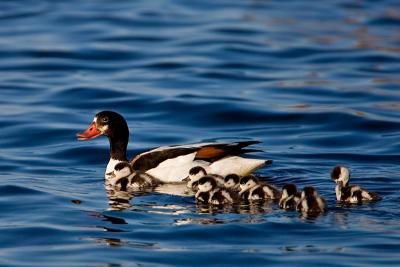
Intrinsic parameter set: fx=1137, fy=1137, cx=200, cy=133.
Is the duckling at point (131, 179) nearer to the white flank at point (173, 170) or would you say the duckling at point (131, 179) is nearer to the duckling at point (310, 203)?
the white flank at point (173, 170)

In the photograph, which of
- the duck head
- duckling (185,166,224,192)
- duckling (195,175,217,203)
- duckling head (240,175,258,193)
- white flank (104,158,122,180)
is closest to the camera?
duckling (195,175,217,203)

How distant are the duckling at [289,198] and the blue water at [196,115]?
0.14 meters

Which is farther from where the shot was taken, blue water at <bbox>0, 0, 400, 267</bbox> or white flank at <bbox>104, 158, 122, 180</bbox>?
white flank at <bbox>104, 158, 122, 180</bbox>

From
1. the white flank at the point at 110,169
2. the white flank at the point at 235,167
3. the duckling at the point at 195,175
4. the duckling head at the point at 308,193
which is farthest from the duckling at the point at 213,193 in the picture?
the white flank at the point at 110,169

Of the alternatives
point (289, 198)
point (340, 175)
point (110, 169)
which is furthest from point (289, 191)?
point (110, 169)

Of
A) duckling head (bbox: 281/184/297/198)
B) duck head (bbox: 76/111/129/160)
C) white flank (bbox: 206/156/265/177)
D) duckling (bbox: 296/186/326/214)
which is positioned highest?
duck head (bbox: 76/111/129/160)

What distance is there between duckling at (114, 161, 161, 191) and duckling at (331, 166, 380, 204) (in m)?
2.28

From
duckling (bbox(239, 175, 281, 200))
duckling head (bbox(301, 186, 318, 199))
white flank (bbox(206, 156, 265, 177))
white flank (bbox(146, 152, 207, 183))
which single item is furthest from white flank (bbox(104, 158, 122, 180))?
duckling head (bbox(301, 186, 318, 199))

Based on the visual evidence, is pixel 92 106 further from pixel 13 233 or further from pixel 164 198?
pixel 13 233

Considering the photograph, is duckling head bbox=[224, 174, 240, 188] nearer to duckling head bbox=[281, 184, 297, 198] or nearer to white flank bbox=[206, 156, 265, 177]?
white flank bbox=[206, 156, 265, 177]

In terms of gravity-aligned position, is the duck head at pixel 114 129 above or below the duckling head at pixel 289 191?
above

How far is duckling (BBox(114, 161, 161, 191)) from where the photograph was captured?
12.6 metres

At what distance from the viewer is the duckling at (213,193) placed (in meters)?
11.4

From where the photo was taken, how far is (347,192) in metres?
11.1
